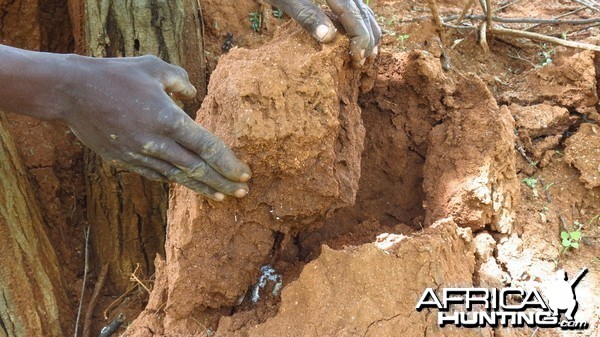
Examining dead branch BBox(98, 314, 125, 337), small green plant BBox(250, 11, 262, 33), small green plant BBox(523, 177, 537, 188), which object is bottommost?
dead branch BBox(98, 314, 125, 337)

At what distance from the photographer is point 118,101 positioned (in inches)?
73.6

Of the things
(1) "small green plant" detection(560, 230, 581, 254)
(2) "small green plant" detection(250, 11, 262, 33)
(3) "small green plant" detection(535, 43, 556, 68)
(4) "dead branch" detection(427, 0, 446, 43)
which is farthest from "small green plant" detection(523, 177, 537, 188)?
(2) "small green plant" detection(250, 11, 262, 33)

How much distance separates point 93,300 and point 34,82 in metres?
1.83

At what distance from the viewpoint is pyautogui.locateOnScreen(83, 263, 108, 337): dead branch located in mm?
3160

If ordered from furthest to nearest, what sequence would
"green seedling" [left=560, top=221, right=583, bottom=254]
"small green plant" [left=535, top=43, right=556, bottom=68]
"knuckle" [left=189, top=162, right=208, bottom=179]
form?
"small green plant" [left=535, top=43, right=556, bottom=68]
"green seedling" [left=560, top=221, right=583, bottom=254]
"knuckle" [left=189, top=162, right=208, bottom=179]

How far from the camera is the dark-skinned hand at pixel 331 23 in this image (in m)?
2.10

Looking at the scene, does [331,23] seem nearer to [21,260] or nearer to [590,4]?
[21,260]

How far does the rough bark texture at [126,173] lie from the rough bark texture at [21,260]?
40 cm

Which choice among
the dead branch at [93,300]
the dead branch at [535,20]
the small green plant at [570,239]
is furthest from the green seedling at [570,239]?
the dead branch at [93,300]

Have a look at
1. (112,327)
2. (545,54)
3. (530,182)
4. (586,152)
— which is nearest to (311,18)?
(530,182)

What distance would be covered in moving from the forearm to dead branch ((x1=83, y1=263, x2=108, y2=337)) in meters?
1.70

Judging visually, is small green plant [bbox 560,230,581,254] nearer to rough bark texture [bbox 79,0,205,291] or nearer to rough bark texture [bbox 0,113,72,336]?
rough bark texture [bbox 79,0,205,291]

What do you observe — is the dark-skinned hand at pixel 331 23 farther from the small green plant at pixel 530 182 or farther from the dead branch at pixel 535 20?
the dead branch at pixel 535 20

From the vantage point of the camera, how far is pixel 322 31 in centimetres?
208
